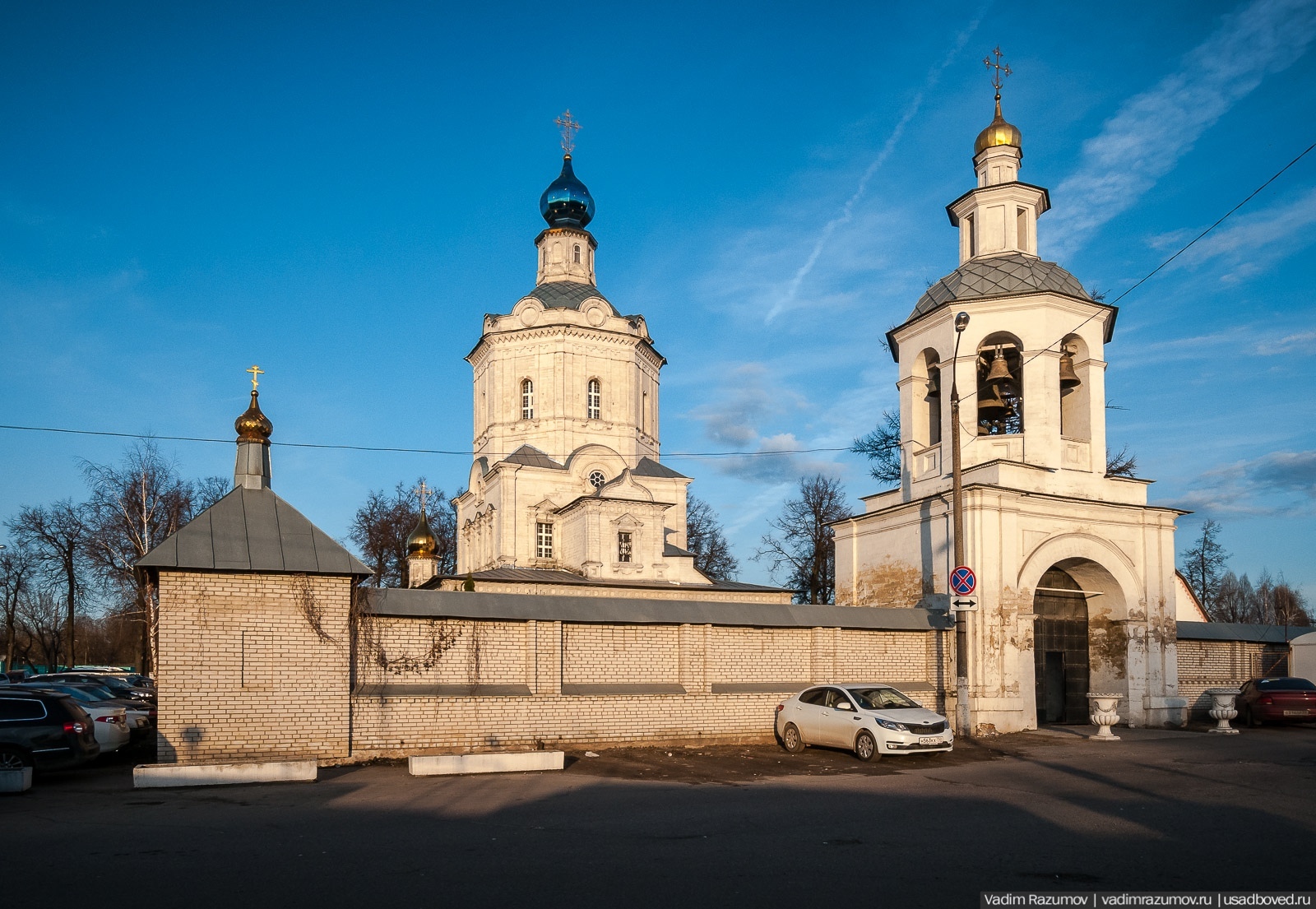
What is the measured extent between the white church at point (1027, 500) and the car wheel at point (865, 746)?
556 cm

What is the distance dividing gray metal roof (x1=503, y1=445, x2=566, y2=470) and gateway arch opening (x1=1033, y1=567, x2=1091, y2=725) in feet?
60.6

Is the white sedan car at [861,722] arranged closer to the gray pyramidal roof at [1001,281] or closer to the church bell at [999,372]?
the church bell at [999,372]

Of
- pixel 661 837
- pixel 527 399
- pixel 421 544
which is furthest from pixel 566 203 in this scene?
pixel 661 837

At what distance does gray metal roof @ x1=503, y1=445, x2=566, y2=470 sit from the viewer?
3591 centimetres

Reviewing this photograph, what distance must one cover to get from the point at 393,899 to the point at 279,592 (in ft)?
28.0

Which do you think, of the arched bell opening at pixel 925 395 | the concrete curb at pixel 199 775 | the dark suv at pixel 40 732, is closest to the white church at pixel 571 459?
the arched bell opening at pixel 925 395

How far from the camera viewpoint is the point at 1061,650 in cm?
2192

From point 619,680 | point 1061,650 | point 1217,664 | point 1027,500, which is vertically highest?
point 1027,500

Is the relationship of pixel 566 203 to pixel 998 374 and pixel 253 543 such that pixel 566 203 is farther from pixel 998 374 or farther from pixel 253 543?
pixel 253 543

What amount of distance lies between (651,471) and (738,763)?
22.9 metres

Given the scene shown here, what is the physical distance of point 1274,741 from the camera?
1831 centimetres

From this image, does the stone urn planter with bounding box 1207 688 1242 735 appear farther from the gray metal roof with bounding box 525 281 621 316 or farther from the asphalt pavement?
the gray metal roof with bounding box 525 281 621 316

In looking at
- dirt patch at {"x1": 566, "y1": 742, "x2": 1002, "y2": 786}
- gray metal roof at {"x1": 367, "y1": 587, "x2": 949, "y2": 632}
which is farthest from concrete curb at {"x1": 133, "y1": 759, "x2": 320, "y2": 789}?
dirt patch at {"x1": 566, "y1": 742, "x2": 1002, "y2": 786}

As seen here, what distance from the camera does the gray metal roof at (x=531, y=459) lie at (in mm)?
A: 35906
